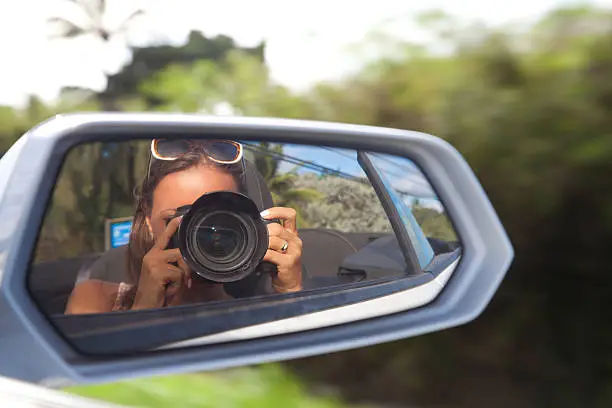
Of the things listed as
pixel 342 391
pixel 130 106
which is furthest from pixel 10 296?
pixel 130 106

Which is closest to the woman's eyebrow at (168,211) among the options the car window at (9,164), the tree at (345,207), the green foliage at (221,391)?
the car window at (9,164)

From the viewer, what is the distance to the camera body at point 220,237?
5.70ft

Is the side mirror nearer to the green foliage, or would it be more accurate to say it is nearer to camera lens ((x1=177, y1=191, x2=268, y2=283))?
camera lens ((x1=177, y1=191, x2=268, y2=283))

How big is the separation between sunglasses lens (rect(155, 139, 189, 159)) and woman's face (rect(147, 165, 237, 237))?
0.16 feet

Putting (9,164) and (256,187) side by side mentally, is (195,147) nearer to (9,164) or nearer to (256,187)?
(256,187)

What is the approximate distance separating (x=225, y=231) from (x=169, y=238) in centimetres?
14

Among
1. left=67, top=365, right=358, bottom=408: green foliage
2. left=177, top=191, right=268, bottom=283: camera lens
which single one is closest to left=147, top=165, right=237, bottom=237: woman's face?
left=177, top=191, right=268, bottom=283: camera lens

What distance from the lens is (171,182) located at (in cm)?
198

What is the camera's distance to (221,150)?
2059 mm

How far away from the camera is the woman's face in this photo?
1889 millimetres

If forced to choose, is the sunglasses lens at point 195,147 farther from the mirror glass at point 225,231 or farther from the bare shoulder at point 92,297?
the bare shoulder at point 92,297

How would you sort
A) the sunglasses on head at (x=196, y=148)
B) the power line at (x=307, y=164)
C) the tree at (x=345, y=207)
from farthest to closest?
the tree at (x=345, y=207) → the power line at (x=307, y=164) → the sunglasses on head at (x=196, y=148)

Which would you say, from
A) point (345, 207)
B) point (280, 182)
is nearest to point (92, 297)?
point (280, 182)

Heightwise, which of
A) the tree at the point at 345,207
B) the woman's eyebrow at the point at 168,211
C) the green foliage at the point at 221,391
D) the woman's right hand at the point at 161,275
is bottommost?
the green foliage at the point at 221,391
